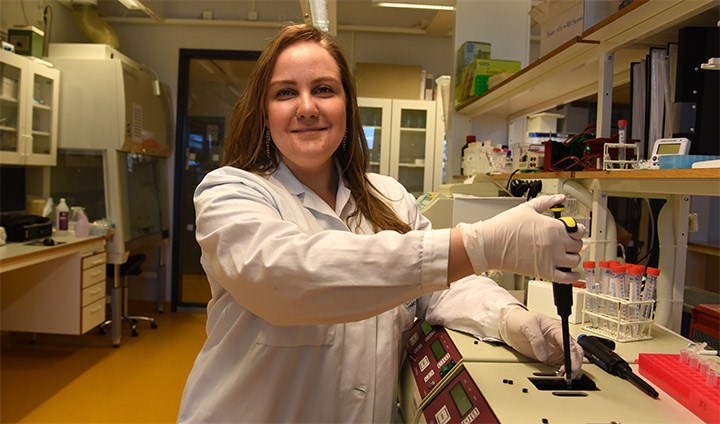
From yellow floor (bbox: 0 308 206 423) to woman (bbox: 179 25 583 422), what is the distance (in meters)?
2.09

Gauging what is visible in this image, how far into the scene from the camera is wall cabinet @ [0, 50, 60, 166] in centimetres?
337

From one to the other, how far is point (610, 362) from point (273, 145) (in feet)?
2.96

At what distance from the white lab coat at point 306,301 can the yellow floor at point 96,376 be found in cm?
208

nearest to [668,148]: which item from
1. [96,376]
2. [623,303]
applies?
[623,303]

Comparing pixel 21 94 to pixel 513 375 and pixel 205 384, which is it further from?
pixel 513 375


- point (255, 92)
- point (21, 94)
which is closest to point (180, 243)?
point (21, 94)

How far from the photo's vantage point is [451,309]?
1340 millimetres

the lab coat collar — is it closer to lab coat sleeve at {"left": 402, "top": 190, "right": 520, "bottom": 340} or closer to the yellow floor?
lab coat sleeve at {"left": 402, "top": 190, "right": 520, "bottom": 340}

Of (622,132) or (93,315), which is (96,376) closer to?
(93,315)

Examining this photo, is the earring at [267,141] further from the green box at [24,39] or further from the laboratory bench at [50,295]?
the green box at [24,39]

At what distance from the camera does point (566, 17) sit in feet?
6.17

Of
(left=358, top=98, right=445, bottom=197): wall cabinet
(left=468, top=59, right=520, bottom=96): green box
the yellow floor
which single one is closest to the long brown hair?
(left=468, top=59, right=520, bottom=96): green box

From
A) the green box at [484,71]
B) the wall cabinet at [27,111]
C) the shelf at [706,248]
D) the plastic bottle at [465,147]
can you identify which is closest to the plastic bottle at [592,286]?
the green box at [484,71]

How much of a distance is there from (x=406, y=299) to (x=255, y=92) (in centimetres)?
71
